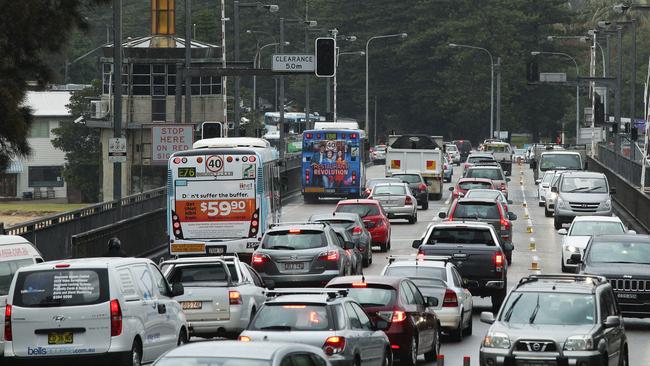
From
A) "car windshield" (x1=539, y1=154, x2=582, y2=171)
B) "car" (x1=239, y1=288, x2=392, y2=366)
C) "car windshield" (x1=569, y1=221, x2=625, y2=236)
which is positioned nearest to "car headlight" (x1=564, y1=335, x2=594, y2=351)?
"car" (x1=239, y1=288, x2=392, y2=366)

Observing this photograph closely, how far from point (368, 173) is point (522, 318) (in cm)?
7671

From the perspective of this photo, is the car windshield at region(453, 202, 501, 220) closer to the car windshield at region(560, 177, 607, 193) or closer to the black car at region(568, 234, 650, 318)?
the black car at region(568, 234, 650, 318)

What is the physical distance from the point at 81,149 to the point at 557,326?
336ft

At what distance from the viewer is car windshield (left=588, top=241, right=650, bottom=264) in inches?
1100

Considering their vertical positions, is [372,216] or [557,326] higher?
[557,326]

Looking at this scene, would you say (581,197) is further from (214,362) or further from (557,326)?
(214,362)

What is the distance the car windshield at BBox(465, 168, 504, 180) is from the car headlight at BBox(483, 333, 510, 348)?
43.7 metres

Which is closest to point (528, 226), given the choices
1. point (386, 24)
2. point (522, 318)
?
point (522, 318)

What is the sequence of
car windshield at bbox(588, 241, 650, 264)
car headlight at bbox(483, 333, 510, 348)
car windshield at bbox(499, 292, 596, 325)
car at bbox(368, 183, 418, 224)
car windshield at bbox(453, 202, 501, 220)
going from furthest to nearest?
car at bbox(368, 183, 418, 224) → car windshield at bbox(453, 202, 501, 220) → car windshield at bbox(588, 241, 650, 264) → car windshield at bbox(499, 292, 596, 325) → car headlight at bbox(483, 333, 510, 348)

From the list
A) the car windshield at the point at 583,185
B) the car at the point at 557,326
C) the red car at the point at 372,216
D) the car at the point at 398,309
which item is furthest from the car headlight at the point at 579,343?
the car windshield at the point at 583,185

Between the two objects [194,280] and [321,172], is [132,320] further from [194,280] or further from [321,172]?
[321,172]

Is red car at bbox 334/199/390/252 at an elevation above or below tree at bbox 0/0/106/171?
below

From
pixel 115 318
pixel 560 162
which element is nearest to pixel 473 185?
pixel 560 162

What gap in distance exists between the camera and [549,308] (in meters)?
19.8
